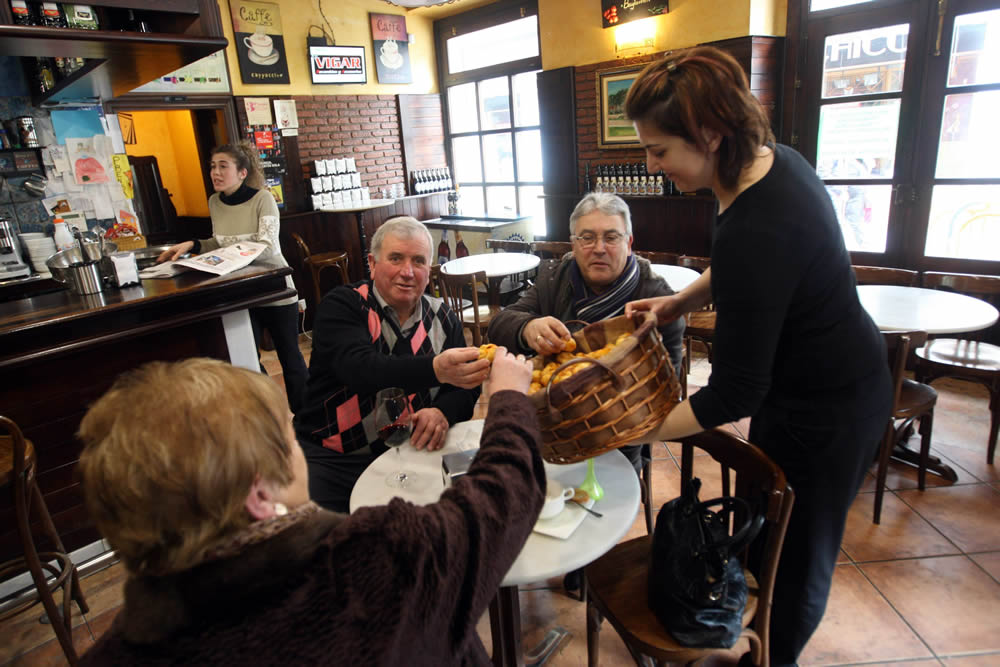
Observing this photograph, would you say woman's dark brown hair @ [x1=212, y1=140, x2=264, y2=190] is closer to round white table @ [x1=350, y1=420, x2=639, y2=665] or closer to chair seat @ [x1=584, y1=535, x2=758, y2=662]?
round white table @ [x1=350, y1=420, x2=639, y2=665]

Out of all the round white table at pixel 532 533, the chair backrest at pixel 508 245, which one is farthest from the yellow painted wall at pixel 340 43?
the round white table at pixel 532 533

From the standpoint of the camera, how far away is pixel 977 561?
232cm

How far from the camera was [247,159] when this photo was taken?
3.82 meters

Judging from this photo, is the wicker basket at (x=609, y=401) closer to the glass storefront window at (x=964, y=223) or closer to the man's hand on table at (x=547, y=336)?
the man's hand on table at (x=547, y=336)

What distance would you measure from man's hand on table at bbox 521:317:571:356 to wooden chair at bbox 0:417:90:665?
5.35 feet

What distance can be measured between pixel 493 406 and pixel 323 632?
A: 1.40ft

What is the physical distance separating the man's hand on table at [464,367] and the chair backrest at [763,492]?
61 centimetres

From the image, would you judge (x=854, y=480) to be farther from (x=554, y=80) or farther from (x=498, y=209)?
(x=498, y=209)

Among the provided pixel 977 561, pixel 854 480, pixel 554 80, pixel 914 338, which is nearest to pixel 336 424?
pixel 854 480

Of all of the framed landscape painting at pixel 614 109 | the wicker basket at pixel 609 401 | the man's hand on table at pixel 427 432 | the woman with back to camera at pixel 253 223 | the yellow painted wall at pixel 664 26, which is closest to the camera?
the wicker basket at pixel 609 401

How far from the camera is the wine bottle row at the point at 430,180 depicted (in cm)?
751

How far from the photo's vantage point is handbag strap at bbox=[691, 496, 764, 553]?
132cm

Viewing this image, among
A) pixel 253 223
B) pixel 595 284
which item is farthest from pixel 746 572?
pixel 253 223

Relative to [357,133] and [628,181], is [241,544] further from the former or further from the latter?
[357,133]
